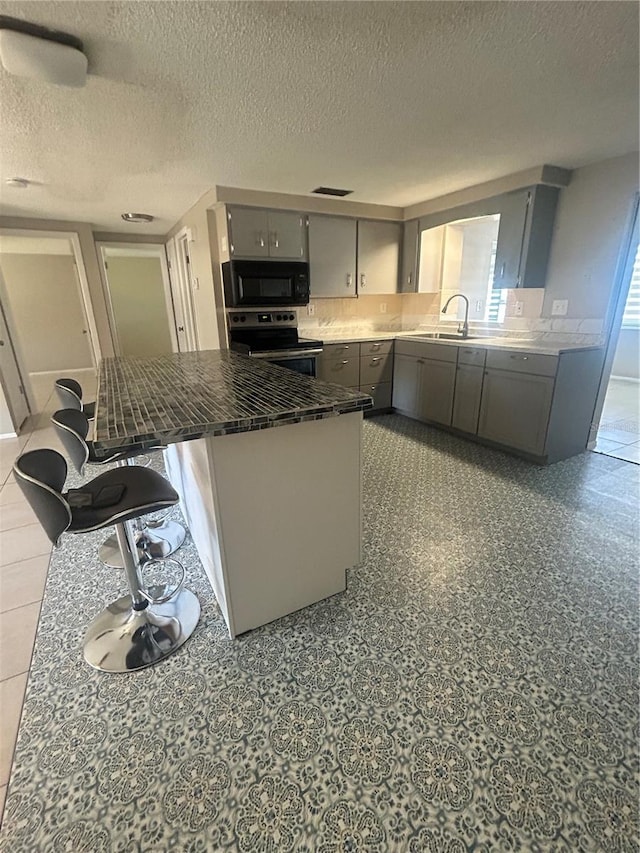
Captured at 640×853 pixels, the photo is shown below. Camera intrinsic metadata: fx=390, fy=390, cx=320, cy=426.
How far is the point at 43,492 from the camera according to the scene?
3.86 ft

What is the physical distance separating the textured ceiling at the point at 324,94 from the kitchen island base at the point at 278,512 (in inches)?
59.6

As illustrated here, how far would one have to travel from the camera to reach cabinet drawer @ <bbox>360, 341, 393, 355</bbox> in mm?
4338

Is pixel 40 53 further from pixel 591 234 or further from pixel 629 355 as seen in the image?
pixel 629 355

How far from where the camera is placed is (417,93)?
1960mm

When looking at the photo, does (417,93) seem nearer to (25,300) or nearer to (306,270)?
(306,270)

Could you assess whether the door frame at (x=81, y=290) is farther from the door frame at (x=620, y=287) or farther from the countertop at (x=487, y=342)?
the door frame at (x=620, y=287)

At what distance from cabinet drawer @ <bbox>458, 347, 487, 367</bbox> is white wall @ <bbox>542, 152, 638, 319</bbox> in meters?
0.79

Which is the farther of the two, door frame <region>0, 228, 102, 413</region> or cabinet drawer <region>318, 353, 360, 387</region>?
door frame <region>0, 228, 102, 413</region>

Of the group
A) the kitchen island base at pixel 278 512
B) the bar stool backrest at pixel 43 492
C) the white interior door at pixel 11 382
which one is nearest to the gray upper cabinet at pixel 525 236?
the kitchen island base at pixel 278 512

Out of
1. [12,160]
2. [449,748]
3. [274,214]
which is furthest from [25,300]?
[449,748]

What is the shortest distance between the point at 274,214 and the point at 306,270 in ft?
1.93

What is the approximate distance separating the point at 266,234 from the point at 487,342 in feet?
7.70

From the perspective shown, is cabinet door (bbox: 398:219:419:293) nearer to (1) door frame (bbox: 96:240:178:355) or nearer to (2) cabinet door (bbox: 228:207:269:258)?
(2) cabinet door (bbox: 228:207:269:258)

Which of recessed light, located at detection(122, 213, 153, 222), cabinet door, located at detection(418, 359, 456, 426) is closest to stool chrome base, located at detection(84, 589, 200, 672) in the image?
cabinet door, located at detection(418, 359, 456, 426)
